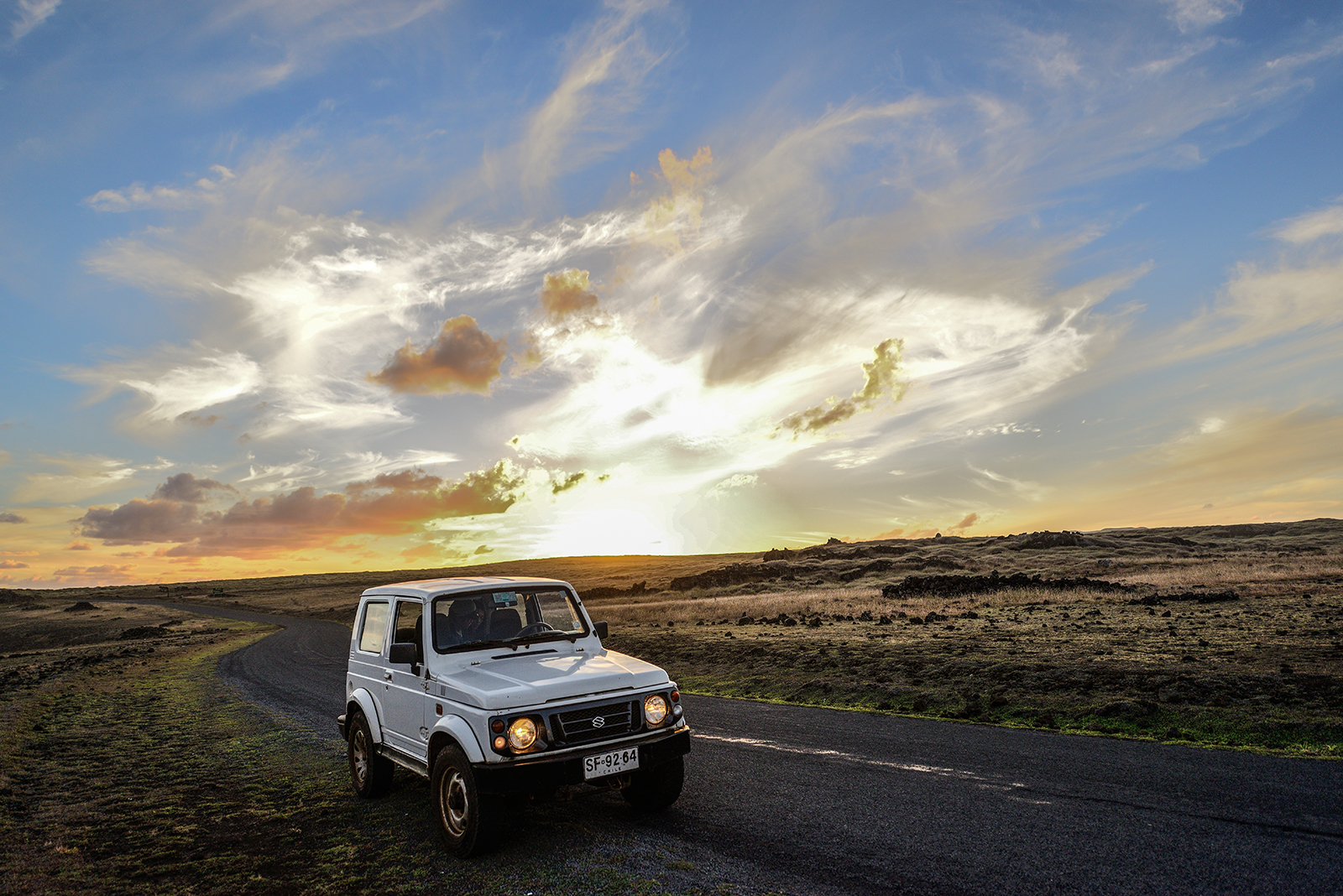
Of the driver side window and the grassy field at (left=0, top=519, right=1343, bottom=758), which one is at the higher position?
the driver side window

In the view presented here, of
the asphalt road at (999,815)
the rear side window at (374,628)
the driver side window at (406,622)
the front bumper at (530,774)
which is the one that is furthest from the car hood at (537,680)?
the rear side window at (374,628)

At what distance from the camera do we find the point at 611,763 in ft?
22.6

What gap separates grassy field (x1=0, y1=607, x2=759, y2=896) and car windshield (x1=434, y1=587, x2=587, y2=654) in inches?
78.4

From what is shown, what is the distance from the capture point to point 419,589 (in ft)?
27.9

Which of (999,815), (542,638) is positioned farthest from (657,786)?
(999,815)

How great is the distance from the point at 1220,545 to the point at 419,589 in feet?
305

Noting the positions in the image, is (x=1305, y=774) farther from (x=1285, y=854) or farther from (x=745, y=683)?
(x=745, y=683)

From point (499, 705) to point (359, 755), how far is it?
417 cm

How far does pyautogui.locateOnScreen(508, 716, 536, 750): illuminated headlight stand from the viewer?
258 inches

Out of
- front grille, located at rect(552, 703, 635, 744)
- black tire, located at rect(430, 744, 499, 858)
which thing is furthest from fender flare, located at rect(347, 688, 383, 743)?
front grille, located at rect(552, 703, 635, 744)

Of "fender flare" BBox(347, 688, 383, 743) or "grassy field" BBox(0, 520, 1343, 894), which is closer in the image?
"grassy field" BBox(0, 520, 1343, 894)

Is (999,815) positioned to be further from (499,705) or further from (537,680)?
(499,705)

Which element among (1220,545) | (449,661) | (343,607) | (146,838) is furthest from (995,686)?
(1220,545)

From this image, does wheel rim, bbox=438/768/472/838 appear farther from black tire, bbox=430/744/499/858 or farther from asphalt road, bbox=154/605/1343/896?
asphalt road, bbox=154/605/1343/896
